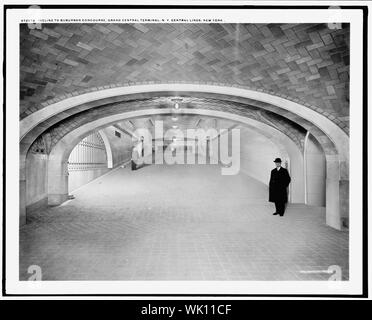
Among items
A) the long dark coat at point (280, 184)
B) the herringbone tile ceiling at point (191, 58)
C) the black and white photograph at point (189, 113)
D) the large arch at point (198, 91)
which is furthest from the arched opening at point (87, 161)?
the long dark coat at point (280, 184)

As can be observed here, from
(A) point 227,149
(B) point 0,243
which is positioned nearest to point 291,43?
(B) point 0,243

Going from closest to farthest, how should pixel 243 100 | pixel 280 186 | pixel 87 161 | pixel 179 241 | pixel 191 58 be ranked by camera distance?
pixel 191 58 → pixel 179 241 → pixel 243 100 → pixel 280 186 → pixel 87 161

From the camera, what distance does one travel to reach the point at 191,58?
3594mm

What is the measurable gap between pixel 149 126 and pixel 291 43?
17230mm

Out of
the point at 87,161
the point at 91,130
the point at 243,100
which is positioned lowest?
the point at 87,161

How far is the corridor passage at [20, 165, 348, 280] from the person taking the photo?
3.48 meters

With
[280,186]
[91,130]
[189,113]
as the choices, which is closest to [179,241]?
[280,186]

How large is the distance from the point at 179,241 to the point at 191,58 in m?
3.38

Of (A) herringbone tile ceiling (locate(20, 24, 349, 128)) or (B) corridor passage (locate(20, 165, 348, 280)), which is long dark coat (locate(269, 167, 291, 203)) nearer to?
(B) corridor passage (locate(20, 165, 348, 280))

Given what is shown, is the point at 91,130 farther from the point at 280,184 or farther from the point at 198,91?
the point at 280,184

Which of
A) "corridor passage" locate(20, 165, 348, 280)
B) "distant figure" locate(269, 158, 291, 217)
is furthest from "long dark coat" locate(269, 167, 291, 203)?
"corridor passage" locate(20, 165, 348, 280)

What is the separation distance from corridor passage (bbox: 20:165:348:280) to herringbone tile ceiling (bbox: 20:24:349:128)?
8.73 feet
